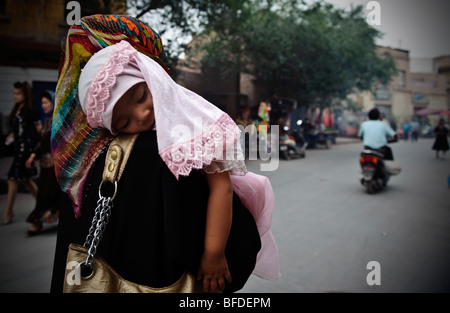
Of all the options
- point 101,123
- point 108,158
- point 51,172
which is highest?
point 101,123

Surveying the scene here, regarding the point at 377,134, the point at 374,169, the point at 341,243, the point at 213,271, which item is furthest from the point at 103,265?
the point at 377,134

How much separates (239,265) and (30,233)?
3.58 meters

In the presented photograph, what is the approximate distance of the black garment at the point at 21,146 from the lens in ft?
12.2

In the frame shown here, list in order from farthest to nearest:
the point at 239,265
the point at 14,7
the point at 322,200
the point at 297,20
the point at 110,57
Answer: the point at 297,20, the point at 14,7, the point at 322,200, the point at 239,265, the point at 110,57

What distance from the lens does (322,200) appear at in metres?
5.23

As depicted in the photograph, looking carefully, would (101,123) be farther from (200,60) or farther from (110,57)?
(200,60)

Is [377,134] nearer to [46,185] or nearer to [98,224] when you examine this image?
[46,185]

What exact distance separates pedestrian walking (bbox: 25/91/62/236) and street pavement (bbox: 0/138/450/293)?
18 cm

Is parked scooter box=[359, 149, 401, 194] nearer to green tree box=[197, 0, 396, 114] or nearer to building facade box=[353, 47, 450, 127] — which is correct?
green tree box=[197, 0, 396, 114]

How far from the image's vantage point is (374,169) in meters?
5.66

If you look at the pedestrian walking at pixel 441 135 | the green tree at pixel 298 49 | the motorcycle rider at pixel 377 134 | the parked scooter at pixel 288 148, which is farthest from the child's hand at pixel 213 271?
the pedestrian walking at pixel 441 135

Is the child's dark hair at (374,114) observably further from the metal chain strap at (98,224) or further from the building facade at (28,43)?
the building facade at (28,43)

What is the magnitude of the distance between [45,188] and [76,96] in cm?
320

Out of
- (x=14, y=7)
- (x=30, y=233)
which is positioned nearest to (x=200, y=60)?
(x=14, y=7)
